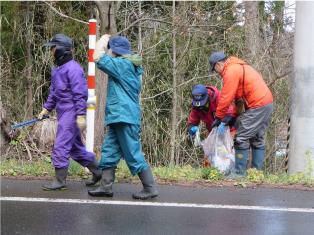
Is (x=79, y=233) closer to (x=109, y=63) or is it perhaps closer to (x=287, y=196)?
(x=109, y=63)

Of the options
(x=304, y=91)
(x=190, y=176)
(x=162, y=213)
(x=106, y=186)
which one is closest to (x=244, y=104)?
(x=304, y=91)

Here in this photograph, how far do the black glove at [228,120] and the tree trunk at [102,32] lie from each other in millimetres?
3647

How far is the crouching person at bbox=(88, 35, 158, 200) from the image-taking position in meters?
5.52

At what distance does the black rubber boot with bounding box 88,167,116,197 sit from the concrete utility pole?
302cm

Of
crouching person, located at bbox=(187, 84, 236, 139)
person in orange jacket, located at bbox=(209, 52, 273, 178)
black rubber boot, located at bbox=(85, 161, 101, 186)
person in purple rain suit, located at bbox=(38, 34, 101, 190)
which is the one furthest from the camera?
crouching person, located at bbox=(187, 84, 236, 139)

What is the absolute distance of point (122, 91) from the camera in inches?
219

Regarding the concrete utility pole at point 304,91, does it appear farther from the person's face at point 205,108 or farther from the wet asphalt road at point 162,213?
the wet asphalt road at point 162,213

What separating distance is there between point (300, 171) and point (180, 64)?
266 inches

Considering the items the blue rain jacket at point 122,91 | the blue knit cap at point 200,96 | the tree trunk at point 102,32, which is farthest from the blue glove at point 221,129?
the tree trunk at point 102,32

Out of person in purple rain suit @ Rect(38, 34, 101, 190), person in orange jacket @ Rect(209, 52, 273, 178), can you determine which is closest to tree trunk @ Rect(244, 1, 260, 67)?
person in orange jacket @ Rect(209, 52, 273, 178)

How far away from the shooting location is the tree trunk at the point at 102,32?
34.4 ft

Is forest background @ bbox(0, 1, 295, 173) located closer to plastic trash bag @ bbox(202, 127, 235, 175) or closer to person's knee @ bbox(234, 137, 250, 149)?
plastic trash bag @ bbox(202, 127, 235, 175)

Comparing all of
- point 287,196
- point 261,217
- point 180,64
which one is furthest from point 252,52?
point 261,217

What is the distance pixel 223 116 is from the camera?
23.6 feet
